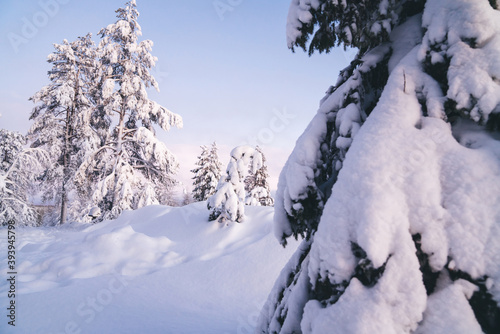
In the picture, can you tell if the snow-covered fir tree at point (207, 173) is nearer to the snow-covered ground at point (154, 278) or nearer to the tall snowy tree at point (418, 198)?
the snow-covered ground at point (154, 278)

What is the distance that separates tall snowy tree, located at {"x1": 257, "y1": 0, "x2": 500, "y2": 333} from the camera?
3.81ft

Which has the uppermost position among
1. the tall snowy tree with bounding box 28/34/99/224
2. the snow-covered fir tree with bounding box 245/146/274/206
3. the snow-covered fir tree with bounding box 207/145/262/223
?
the tall snowy tree with bounding box 28/34/99/224

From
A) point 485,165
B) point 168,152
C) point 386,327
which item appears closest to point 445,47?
point 485,165

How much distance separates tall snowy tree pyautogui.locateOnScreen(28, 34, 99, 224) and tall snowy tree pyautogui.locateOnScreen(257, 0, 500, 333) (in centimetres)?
1573

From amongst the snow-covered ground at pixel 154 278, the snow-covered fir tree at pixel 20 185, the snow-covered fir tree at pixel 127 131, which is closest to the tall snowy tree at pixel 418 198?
the snow-covered ground at pixel 154 278

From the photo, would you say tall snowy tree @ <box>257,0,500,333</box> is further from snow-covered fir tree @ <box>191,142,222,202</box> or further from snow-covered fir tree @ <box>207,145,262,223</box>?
snow-covered fir tree @ <box>191,142,222,202</box>

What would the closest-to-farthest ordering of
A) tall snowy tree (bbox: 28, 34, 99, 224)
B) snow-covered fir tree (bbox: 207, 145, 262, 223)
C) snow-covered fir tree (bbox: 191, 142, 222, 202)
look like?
snow-covered fir tree (bbox: 207, 145, 262, 223) → tall snowy tree (bbox: 28, 34, 99, 224) → snow-covered fir tree (bbox: 191, 142, 222, 202)

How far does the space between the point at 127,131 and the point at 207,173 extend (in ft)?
30.7

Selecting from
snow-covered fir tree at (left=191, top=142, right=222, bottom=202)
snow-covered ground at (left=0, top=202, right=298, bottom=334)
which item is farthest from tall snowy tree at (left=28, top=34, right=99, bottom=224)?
snow-covered fir tree at (left=191, top=142, right=222, bottom=202)

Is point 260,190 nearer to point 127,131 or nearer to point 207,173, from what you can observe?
point 207,173

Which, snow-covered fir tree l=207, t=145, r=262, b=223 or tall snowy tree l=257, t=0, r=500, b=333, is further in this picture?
snow-covered fir tree l=207, t=145, r=262, b=223

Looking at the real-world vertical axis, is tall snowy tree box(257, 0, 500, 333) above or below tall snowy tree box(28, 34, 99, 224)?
below

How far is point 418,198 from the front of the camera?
1359mm

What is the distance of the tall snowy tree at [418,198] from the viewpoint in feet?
3.81
